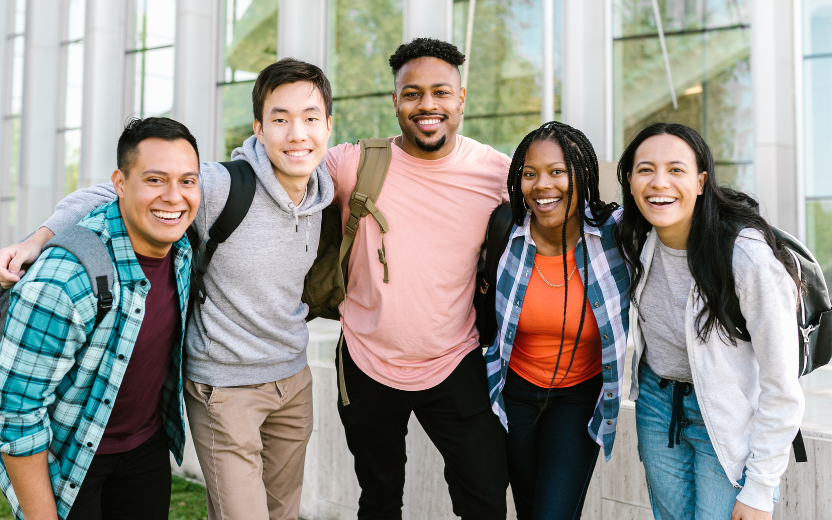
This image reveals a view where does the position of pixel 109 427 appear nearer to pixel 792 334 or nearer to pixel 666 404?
pixel 666 404

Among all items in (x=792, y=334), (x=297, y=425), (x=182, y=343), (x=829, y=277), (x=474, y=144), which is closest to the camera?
(x=792, y=334)

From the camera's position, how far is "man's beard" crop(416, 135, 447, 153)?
123 inches

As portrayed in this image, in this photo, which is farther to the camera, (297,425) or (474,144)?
(474,144)

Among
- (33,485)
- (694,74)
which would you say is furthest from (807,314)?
(694,74)

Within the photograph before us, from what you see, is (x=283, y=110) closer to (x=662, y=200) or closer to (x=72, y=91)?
(x=662, y=200)

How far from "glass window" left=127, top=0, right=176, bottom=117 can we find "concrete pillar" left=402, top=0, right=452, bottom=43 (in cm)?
476

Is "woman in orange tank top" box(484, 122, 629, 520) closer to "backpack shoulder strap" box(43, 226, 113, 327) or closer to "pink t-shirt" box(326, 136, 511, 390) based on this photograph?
"pink t-shirt" box(326, 136, 511, 390)

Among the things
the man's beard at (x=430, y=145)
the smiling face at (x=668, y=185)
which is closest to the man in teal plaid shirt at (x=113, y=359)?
the man's beard at (x=430, y=145)

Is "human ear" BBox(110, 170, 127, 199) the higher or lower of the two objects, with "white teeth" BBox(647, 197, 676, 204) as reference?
higher

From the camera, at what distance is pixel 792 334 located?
2221 mm

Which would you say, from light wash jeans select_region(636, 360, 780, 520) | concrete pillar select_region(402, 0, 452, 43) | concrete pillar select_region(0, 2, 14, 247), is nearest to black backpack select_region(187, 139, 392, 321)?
light wash jeans select_region(636, 360, 780, 520)

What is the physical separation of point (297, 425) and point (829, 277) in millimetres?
4912

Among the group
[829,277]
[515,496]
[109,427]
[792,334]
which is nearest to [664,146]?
[792,334]

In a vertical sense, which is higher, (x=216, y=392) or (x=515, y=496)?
(x=216, y=392)
